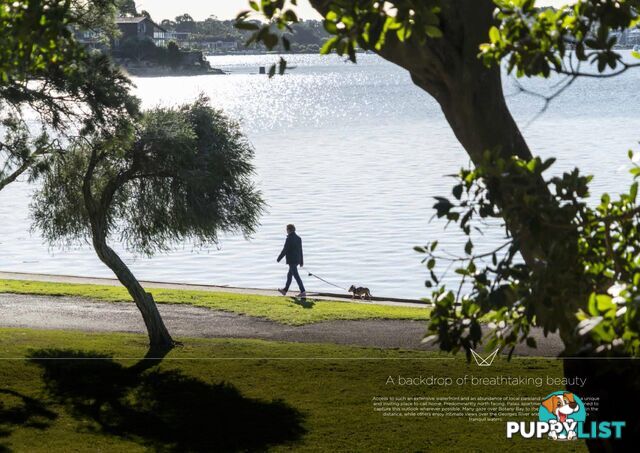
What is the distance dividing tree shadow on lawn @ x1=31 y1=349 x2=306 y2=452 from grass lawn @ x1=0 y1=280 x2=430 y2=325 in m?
6.43

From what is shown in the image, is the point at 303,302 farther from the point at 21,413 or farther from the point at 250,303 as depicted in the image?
the point at 21,413

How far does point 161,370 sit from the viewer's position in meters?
16.9

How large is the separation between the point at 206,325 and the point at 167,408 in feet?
25.1

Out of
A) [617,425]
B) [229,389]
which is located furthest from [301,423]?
[617,425]

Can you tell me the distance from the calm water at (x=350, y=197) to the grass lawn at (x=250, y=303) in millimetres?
5045

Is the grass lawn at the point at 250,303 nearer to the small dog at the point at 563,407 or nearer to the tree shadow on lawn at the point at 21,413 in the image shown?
the tree shadow on lawn at the point at 21,413

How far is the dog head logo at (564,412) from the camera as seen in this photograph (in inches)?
367

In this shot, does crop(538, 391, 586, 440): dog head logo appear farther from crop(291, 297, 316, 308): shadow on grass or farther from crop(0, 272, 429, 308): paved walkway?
crop(0, 272, 429, 308): paved walkway

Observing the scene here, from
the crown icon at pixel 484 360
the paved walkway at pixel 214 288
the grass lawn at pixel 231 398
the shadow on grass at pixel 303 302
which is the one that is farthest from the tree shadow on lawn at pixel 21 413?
the paved walkway at pixel 214 288

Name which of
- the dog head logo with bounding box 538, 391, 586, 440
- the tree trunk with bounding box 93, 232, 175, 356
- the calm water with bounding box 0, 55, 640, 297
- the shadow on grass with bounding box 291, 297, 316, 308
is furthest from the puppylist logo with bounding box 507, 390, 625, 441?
the shadow on grass with bounding box 291, 297, 316, 308

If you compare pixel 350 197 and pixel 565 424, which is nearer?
pixel 565 424

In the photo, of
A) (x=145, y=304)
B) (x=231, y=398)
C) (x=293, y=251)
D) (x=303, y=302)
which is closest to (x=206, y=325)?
(x=145, y=304)

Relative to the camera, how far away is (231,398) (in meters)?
15.0

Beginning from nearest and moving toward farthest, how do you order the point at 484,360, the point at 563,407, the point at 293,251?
the point at 563,407, the point at 484,360, the point at 293,251
